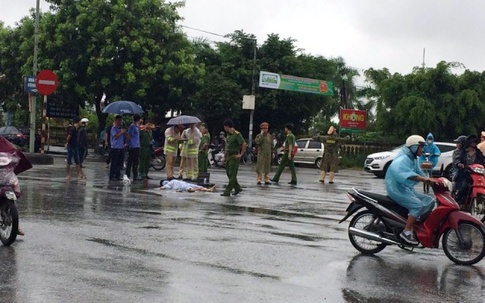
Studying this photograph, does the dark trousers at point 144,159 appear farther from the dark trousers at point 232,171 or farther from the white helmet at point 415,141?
the white helmet at point 415,141

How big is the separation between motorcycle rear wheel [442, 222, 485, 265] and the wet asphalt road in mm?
132

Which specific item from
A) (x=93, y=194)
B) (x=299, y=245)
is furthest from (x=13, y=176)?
(x=93, y=194)

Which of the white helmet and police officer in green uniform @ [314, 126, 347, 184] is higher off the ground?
the white helmet

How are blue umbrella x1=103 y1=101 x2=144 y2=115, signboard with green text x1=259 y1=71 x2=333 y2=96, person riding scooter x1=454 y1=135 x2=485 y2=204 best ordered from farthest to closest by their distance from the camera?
signboard with green text x1=259 y1=71 x2=333 y2=96
blue umbrella x1=103 y1=101 x2=144 y2=115
person riding scooter x1=454 y1=135 x2=485 y2=204

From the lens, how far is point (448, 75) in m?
49.2

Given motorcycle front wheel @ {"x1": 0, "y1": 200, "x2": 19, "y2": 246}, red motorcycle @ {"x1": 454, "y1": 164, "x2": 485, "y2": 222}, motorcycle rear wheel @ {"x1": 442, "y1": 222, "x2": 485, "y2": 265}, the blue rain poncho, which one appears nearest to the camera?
motorcycle front wheel @ {"x1": 0, "y1": 200, "x2": 19, "y2": 246}

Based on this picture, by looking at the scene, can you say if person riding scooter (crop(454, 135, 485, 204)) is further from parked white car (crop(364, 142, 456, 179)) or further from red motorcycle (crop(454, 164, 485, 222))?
parked white car (crop(364, 142, 456, 179))

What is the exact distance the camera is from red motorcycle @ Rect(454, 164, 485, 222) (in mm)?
15883

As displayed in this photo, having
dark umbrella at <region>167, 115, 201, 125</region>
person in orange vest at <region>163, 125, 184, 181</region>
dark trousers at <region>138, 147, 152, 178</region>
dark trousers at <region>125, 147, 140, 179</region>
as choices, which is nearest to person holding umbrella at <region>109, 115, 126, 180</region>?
dark trousers at <region>125, 147, 140, 179</region>

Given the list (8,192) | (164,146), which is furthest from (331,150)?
(8,192)

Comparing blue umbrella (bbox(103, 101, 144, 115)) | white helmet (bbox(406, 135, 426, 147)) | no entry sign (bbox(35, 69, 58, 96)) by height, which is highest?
no entry sign (bbox(35, 69, 58, 96))

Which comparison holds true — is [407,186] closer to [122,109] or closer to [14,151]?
[14,151]

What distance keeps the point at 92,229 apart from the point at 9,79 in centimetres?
4152

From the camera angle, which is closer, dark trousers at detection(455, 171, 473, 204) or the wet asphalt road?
the wet asphalt road
